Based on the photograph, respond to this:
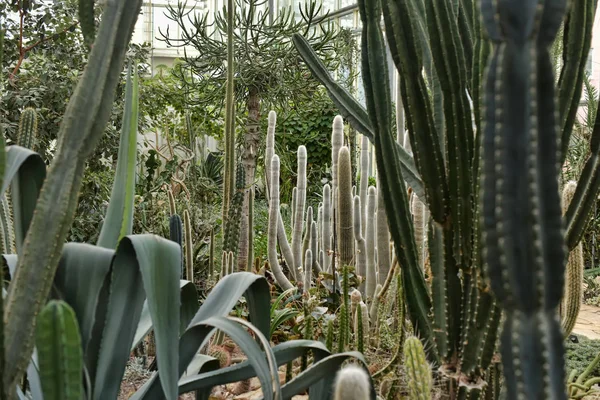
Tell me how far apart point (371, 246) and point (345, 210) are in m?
0.31

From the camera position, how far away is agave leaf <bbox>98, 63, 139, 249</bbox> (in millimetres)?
1269

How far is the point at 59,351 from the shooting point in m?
0.79

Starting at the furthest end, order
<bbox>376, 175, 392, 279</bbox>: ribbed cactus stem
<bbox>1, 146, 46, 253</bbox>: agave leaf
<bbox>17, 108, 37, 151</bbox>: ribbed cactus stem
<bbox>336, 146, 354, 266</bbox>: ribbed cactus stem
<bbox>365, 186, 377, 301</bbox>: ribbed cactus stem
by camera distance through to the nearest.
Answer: <bbox>365, 186, 377, 301</bbox>: ribbed cactus stem
<bbox>336, 146, 354, 266</bbox>: ribbed cactus stem
<bbox>376, 175, 392, 279</bbox>: ribbed cactus stem
<bbox>17, 108, 37, 151</bbox>: ribbed cactus stem
<bbox>1, 146, 46, 253</bbox>: agave leaf

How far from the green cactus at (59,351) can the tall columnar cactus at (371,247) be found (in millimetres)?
2139

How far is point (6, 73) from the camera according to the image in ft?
13.0

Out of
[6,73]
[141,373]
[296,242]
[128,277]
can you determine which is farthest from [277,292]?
[128,277]

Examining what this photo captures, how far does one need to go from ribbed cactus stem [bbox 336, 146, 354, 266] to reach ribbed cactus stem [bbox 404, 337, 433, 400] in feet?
5.60

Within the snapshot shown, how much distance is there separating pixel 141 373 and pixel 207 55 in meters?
3.34

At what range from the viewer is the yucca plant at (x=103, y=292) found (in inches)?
33.9

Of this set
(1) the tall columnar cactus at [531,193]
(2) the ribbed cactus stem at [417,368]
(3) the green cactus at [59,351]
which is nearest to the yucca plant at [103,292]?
(3) the green cactus at [59,351]

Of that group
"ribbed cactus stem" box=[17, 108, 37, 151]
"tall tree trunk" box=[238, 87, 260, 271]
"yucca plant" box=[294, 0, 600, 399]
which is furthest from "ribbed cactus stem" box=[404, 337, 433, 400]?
"tall tree trunk" box=[238, 87, 260, 271]

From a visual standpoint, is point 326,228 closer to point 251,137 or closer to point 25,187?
point 251,137

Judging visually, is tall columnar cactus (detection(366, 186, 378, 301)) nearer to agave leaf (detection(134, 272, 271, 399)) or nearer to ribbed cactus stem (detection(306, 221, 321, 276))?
ribbed cactus stem (detection(306, 221, 321, 276))

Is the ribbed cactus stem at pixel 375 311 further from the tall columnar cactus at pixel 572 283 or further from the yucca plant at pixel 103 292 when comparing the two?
the yucca plant at pixel 103 292
